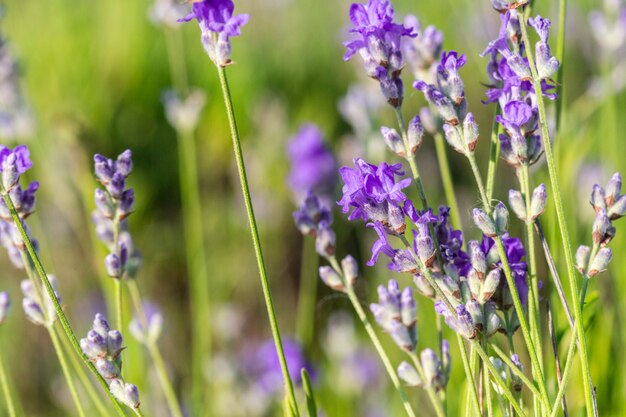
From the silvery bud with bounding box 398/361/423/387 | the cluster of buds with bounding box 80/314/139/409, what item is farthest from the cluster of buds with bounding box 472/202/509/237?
the cluster of buds with bounding box 80/314/139/409

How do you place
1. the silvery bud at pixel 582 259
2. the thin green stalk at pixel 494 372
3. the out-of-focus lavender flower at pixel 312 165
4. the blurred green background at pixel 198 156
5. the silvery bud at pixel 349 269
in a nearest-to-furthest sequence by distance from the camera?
the thin green stalk at pixel 494 372 < the silvery bud at pixel 582 259 < the silvery bud at pixel 349 269 < the out-of-focus lavender flower at pixel 312 165 < the blurred green background at pixel 198 156

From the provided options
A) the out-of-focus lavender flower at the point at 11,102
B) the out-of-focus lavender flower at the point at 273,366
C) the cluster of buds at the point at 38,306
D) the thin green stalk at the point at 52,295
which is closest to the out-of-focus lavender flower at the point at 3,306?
the cluster of buds at the point at 38,306

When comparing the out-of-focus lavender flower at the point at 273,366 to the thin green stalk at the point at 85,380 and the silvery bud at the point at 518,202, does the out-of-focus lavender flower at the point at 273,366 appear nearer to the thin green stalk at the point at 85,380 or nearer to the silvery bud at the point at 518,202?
the thin green stalk at the point at 85,380

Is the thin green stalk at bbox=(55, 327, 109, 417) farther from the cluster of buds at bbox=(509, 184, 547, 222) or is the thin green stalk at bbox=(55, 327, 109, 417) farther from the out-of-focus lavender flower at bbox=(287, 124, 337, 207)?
the out-of-focus lavender flower at bbox=(287, 124, 337, 207)

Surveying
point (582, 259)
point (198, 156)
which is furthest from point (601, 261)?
point (198, 156)

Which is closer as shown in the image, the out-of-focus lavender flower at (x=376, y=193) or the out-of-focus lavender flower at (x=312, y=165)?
the out-of-focus lavender flower at (x=376, y=193)

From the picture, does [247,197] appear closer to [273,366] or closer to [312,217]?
[312,217]

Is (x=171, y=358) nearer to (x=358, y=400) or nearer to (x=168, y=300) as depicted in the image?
(x=168, y=300)

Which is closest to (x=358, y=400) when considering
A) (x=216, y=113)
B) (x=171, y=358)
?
(x=171, y=358)
